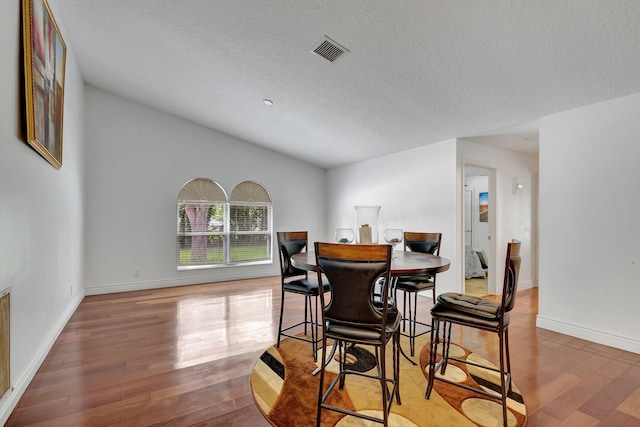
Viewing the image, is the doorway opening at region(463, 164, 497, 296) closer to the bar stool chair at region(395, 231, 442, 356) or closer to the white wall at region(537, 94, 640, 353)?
the white wall at region(537, 94, 640, 353)

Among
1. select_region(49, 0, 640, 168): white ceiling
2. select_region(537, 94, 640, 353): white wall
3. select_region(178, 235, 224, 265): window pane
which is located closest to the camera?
select_region(49, 0, 640, 168): white ceiling

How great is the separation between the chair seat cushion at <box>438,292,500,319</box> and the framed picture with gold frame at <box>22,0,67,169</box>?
3020mm

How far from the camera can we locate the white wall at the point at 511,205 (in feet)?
15.2

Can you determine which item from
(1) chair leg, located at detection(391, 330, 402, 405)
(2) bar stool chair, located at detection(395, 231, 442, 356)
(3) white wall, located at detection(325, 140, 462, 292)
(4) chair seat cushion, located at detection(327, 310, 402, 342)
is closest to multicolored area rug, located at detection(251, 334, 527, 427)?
(1) chair leg, located at detection(391, 330, 402, 405)

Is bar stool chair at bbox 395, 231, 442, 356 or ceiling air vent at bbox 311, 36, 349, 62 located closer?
ceiling air vent at bbox 311, 36, 349, 62

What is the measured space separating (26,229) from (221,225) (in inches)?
143

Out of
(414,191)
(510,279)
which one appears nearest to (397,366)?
(510,279)

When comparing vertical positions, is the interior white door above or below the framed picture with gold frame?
below

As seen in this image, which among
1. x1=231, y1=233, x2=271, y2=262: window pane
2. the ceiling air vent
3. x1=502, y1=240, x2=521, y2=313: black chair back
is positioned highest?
the ceiling air vent

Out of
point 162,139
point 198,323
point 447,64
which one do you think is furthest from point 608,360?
point 162,139

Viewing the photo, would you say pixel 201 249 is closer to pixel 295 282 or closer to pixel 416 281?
pixel 295 282

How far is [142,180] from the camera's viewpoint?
502 cm

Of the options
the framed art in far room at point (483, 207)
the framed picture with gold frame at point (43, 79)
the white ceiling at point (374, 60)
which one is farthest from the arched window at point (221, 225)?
the framed art in far room at point (483, 207)

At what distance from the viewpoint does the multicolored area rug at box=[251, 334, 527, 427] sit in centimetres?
176
